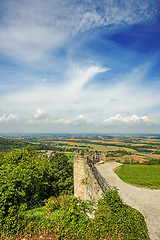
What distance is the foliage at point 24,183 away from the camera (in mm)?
6789

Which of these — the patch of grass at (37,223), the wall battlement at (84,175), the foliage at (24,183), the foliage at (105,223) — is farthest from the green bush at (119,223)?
the wall battlement at (84,175)

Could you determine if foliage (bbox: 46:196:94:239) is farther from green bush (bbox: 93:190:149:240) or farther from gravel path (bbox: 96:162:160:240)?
gravel path (bbox: 96:162:160:240)

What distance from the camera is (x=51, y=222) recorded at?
21.1 feet

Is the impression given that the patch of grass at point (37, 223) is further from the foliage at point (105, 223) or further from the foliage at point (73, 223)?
the foliage at point (73, 223)

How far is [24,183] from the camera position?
1380 centimetres

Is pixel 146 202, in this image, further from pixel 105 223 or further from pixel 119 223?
pixel 105 223

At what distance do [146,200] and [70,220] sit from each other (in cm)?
695

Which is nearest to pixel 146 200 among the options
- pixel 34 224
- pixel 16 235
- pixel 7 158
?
pixel 34 224

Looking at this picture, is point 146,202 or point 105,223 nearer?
point 105,223

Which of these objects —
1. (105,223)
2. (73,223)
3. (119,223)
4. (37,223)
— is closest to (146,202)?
(119,223)

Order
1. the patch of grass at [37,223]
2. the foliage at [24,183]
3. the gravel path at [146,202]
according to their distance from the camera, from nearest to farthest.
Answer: the patch of grass at [37,223] → the foliage at [24,183] → the gravel path at [146,202]

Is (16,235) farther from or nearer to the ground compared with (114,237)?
nearer to the ground

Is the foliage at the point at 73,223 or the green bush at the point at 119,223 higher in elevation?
the green bush at the point at 119,223

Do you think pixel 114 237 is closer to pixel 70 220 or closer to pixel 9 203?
pixel 70 220
